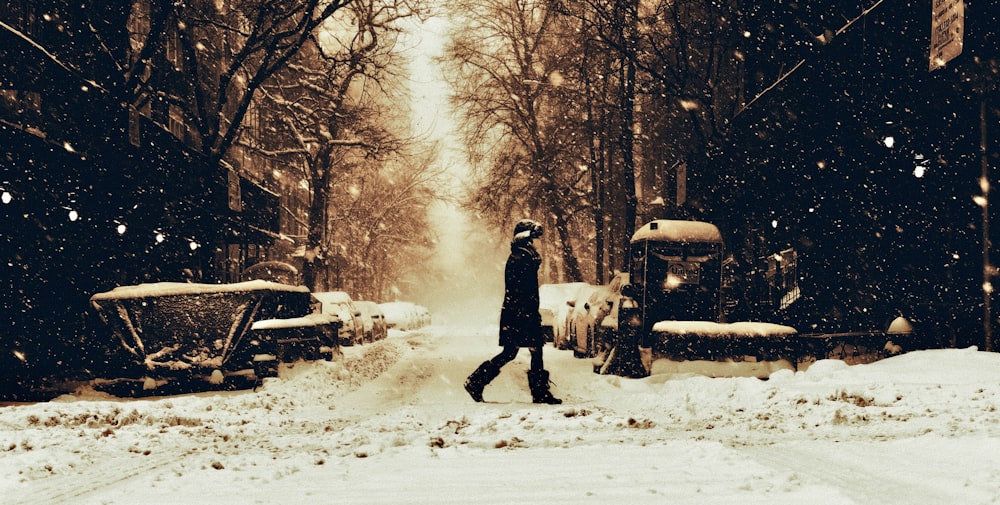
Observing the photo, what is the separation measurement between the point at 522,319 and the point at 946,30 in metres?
7.25

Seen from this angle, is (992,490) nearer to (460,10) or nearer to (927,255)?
(927,255)

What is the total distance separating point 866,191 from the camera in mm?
15227

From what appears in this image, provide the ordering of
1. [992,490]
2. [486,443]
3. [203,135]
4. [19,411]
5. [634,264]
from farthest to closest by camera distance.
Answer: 1. [203,135]
2. [634,264]
3. [19,411]
4. [486,443]
5. [992,490]

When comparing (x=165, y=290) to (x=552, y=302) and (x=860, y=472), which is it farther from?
(x=552, y=302)

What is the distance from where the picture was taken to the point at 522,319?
→ 8562 mm

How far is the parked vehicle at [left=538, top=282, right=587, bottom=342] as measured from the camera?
22.2 m

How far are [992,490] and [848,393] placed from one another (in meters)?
4.29

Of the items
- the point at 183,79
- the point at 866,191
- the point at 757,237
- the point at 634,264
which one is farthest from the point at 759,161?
the point at 183,79

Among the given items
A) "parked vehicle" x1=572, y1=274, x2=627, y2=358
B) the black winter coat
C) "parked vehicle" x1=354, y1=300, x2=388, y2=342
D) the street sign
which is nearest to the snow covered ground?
the black winter coat

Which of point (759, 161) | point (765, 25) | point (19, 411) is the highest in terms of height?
point (765, 25)

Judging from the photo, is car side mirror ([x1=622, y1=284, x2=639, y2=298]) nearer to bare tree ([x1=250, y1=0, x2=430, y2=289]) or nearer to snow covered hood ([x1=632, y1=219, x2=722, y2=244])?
snow covered hood ([x1=632, y1=219, x2=722, y2=244])

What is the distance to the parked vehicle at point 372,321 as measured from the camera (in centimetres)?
2464

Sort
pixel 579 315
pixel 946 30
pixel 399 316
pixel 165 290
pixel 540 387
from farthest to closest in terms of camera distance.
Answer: pixel 399 316 < pixel 579 315 < pixel 165 290 < pixel 946 30 < pixel 540 387

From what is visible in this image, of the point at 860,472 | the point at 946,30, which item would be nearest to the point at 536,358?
the point at 860,472
